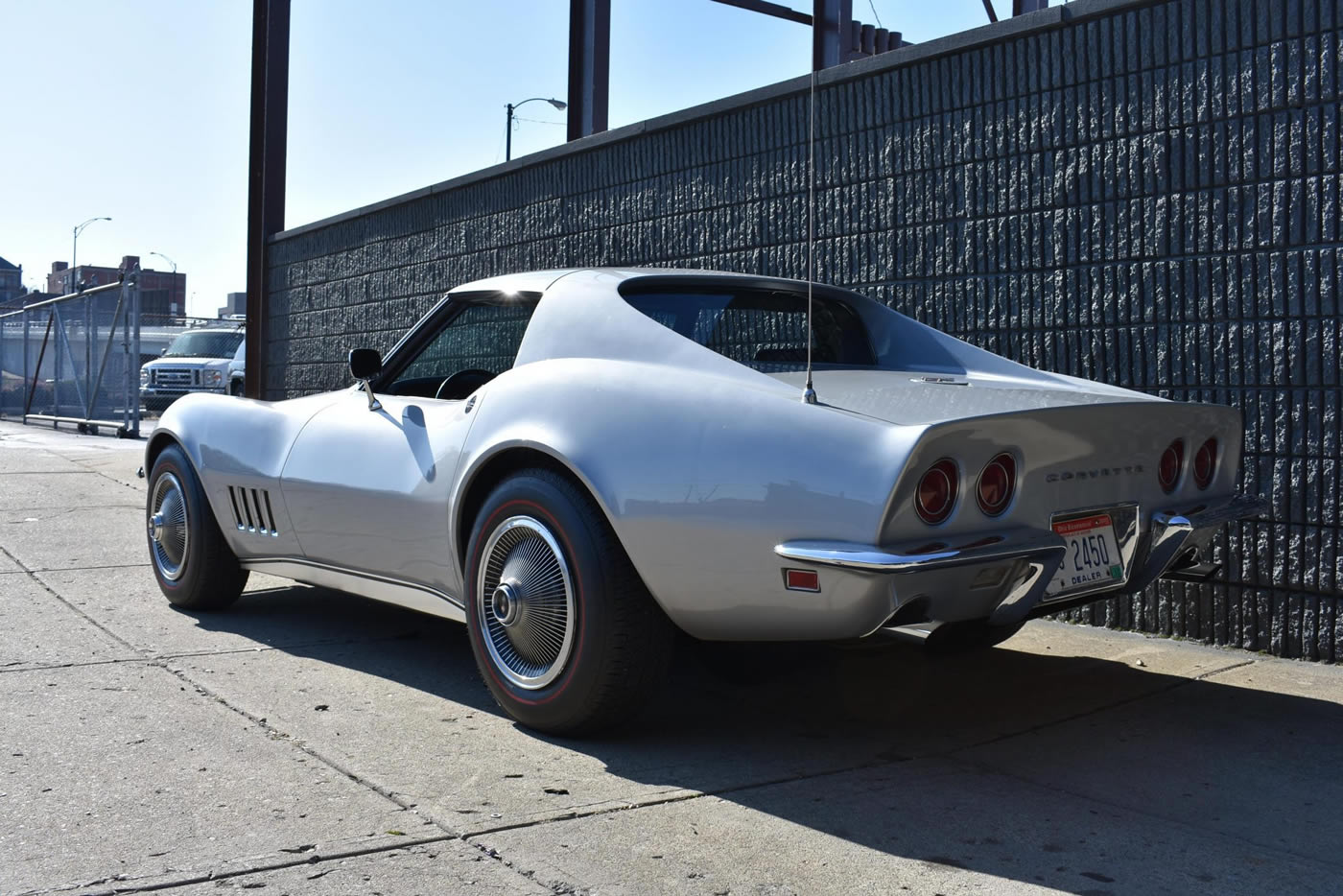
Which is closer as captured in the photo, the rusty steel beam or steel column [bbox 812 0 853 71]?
steel column [bbox 812 0 853 71]

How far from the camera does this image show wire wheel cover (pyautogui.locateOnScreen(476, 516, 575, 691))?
3.65 metres

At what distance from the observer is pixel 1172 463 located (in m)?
3.82

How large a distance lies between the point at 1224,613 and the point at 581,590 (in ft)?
9.06

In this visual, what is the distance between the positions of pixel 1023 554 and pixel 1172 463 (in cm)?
89

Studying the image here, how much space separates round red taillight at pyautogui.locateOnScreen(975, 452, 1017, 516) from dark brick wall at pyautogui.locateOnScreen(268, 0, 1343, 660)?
1.95 metres

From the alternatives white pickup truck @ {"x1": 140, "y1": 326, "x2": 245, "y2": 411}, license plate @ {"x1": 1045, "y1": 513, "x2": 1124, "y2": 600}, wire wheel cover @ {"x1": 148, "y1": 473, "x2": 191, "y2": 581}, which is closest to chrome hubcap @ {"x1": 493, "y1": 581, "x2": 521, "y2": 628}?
license plate @ {"x1": 1045, "y1": 513, "x2": 1124, "y2": 600}

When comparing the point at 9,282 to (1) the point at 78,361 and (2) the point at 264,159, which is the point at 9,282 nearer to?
(1) the point at 78,361

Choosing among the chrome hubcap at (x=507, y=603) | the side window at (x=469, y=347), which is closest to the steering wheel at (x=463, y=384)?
the side window at (x=469, y=347)

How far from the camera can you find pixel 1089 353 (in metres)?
5.29

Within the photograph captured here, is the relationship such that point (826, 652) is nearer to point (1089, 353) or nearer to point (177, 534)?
point (1089, 353)

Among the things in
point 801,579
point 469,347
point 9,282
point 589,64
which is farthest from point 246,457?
point 9,282

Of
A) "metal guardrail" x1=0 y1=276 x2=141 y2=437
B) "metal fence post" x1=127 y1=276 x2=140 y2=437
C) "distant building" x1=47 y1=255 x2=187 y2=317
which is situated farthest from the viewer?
"distant building" x1=47 y1=255 x2=187 y2=317

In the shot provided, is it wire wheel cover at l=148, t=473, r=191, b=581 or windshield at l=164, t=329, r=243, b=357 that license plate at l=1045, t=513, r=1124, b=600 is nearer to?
wire wheel cover at l=148, t=473, r=191, b=581

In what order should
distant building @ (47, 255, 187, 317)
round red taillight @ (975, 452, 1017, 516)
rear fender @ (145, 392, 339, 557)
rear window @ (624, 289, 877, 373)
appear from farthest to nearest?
1. distant building @ (47, 255, 187, 317)
2. rear fender @ (145, 392, 339, 557)
3. rear window @ (624, 289, 877, 373)
4. round red taillight @ (975, 452, 1017, 516)
